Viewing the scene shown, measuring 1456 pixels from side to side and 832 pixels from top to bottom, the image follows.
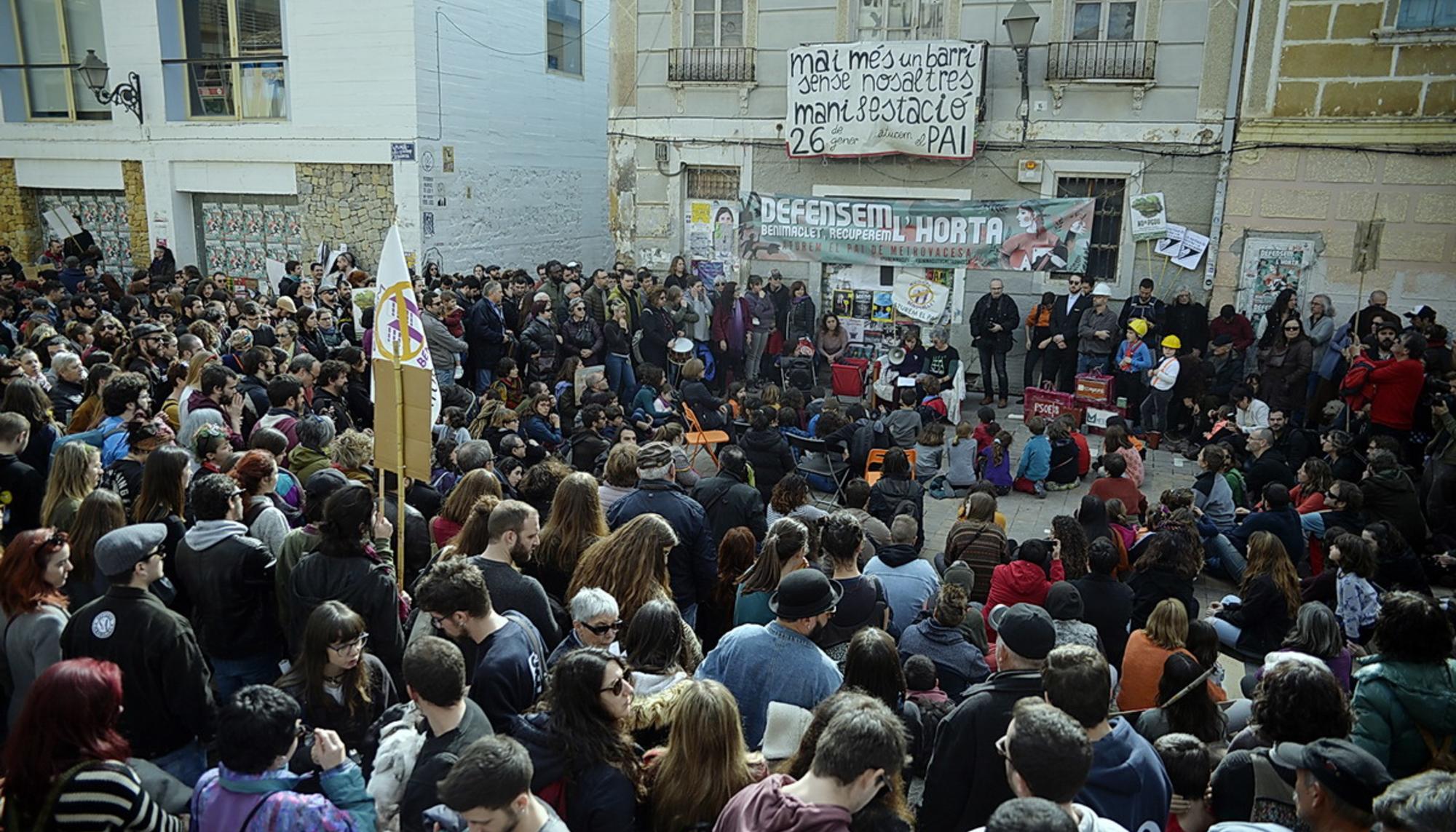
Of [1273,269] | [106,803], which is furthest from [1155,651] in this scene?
[1273,269]

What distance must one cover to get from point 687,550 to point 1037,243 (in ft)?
33.1

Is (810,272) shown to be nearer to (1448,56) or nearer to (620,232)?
(620,232)

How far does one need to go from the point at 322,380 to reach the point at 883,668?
20.2 ft

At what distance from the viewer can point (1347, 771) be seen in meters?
3.00

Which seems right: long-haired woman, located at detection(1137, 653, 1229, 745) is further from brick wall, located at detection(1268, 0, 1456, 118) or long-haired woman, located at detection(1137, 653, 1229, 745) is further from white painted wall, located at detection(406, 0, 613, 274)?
white painted wall, located at detection(406, 0, 613, 274)

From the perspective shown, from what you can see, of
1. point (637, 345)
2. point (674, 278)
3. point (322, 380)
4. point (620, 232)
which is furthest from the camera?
point (620, 232)

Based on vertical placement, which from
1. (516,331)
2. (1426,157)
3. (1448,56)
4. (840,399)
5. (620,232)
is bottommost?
(840,399)

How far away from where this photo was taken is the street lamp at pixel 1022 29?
1305 cm

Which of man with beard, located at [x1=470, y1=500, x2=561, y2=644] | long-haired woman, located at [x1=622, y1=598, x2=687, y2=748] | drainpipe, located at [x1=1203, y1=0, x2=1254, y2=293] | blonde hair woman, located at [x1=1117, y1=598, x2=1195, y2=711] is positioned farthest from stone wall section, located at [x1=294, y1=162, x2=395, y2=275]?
blonde hair woman, located at [x1=1117, y1=598, x2=1195, y2=711]

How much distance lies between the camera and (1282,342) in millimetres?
12125

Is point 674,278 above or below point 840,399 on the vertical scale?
above

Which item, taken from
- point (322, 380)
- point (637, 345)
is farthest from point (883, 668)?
point (637, 345)

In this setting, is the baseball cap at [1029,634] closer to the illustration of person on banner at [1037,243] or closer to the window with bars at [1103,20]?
the illustration of person on banner at [1037,243]

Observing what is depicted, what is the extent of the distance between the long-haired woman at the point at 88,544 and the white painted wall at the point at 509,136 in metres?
13.2
